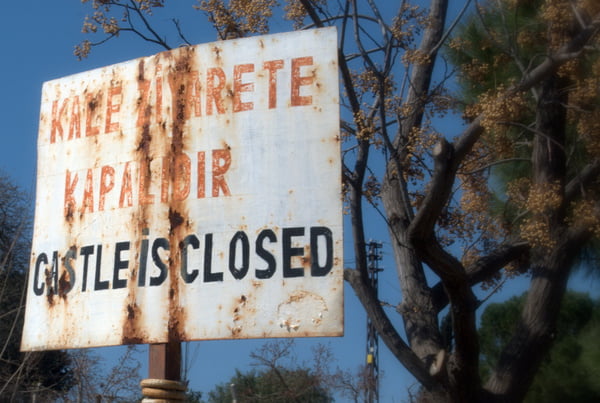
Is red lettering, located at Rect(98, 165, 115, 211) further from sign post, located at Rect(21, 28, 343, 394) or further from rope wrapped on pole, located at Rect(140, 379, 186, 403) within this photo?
rope wrapped on pole, located at Rect(140, 379, 186, 403)

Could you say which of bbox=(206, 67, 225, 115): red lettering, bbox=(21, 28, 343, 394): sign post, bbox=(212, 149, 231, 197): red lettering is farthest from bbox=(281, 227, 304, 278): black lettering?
bbox=(206, 67, 225, 115): red lettering

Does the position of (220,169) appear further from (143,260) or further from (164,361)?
(164,361)

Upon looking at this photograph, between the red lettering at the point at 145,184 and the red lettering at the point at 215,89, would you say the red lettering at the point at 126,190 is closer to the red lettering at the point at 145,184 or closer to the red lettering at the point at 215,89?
the red lettering at the point at 145,184

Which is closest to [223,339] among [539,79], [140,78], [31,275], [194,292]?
[194,292]

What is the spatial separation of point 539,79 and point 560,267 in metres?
2.45

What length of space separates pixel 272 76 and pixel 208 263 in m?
0.63

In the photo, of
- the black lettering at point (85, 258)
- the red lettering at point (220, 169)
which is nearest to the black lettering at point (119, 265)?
the black lettering at point (85, 258)

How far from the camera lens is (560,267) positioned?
25.8 ft

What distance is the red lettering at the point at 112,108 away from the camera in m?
2.84

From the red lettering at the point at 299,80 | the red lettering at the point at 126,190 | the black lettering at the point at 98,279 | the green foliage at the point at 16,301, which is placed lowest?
the black lettering at the point at 98,279

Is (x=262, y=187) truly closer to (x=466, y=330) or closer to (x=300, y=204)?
(x=300, y=204)

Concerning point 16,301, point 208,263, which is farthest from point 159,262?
point 16,301

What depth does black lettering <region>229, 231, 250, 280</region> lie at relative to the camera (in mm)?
2508

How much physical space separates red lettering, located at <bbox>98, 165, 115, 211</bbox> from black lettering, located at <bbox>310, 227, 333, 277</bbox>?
74 cm
